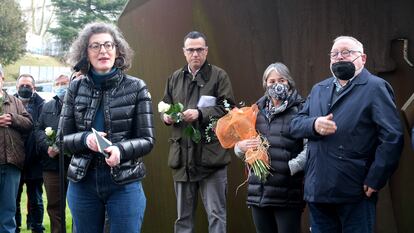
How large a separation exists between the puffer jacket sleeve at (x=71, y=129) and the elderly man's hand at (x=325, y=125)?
1.49 m

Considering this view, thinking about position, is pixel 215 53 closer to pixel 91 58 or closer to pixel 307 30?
pixel 307 30

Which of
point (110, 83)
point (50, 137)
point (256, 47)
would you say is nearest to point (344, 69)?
point (110, 83)

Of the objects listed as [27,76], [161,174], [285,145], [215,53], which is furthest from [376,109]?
[27,76]

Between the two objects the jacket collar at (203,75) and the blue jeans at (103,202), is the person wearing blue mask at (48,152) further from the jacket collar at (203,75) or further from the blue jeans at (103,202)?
the blue jeans at (103,202)

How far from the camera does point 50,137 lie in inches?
219

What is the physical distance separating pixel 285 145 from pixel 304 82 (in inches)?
54.3

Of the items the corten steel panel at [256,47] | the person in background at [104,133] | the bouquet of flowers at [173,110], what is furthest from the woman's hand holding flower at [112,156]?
the corten steel panel at [256,47]

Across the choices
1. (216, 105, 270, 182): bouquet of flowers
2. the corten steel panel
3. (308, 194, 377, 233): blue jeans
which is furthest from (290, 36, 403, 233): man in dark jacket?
the corten steel panel

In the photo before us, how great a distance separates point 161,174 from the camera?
18.8 ft

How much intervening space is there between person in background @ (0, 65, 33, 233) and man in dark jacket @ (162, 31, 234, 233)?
1870 millimetres

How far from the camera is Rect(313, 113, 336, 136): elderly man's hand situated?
348 centimetres

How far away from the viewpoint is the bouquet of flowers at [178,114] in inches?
182

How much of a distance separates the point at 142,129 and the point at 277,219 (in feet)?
4.46

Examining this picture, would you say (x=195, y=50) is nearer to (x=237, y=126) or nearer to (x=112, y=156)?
(x=237, y=126)
